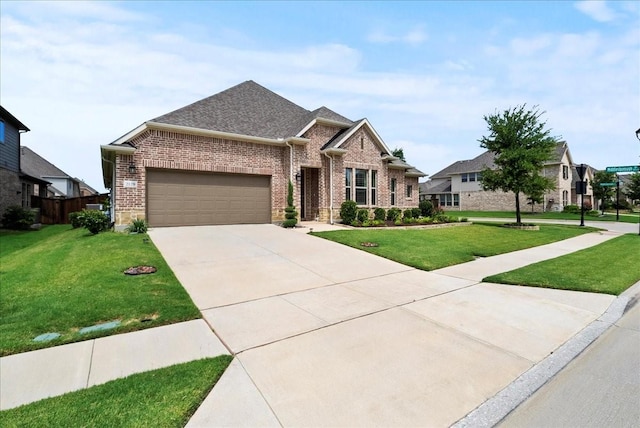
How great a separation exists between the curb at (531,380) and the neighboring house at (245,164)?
40.7 ft

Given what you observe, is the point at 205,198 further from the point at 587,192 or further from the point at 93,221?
the point at 587,192

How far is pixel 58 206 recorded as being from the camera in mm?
22516

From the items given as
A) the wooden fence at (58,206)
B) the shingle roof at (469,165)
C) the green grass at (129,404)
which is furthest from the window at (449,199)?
the green grass at (129,404)

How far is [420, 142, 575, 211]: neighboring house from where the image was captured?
1359 inches

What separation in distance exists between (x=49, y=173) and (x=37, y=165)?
125cm

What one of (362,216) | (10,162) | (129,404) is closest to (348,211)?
(362,216)

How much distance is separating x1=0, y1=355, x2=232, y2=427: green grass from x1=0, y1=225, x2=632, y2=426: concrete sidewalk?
0.16 meters

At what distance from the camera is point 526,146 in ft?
57.4

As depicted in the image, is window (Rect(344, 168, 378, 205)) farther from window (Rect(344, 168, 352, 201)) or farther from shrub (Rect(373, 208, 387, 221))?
shrub (Rect(373, 208, 387, 221))

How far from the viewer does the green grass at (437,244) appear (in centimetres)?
873

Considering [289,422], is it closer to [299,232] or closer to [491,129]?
[299,232]

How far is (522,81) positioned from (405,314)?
1229cm

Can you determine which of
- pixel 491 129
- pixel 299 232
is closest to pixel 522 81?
pixel 491 129

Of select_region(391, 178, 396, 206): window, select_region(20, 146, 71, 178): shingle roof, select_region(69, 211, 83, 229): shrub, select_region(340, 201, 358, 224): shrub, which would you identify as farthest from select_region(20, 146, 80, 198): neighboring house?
select_region(391, 178, 396, 206): window
